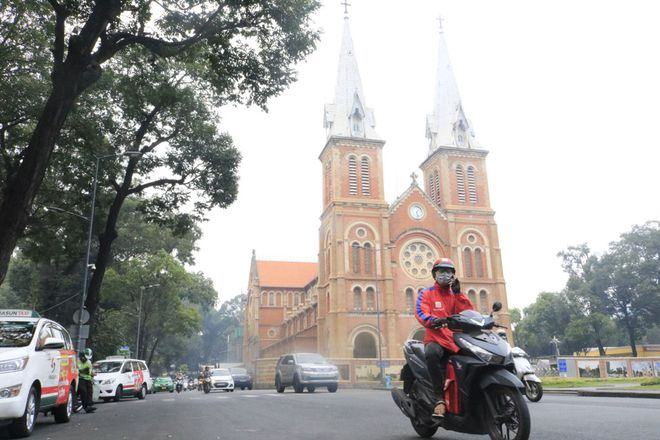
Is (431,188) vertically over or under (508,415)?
over

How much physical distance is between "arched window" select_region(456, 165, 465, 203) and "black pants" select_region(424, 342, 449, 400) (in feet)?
150

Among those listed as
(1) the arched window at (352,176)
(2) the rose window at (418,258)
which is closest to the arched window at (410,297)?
(2) the rose window at (418,258)

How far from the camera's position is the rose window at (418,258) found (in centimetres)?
4681

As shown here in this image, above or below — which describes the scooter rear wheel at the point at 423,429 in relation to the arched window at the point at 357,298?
below

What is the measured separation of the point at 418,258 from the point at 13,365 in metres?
41.7

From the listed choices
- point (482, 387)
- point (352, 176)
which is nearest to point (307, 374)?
point (482, 387)

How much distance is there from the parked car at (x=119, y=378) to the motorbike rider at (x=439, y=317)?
52.1 feet

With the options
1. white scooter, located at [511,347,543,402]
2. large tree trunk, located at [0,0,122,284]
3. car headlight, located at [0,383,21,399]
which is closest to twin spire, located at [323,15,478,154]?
large tree trunk, located at [0,0,122,284]

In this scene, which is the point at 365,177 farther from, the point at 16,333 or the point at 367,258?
the point at 16,333

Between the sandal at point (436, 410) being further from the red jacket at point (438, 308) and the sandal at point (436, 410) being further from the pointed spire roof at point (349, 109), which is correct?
the pointed spire roof at point (349, 109)

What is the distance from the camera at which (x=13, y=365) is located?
7652mm

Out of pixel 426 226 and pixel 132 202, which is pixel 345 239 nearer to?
pixel 426 226

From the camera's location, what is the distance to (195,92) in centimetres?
2080

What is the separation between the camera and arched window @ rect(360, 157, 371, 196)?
48025 millimetres
